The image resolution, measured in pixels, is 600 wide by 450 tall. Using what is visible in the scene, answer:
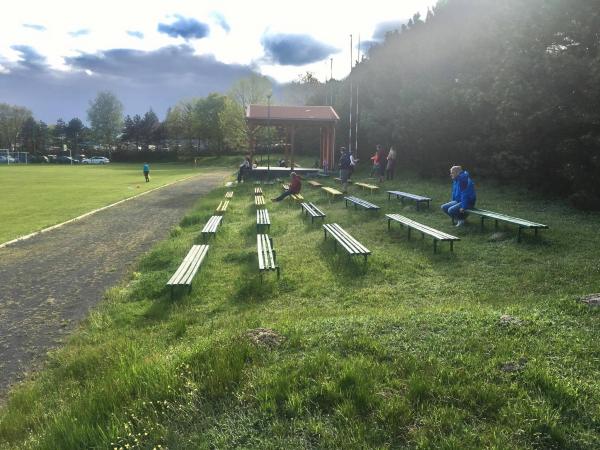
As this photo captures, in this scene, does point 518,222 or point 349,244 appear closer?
point 518,222

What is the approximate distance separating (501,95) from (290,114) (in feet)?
61.0

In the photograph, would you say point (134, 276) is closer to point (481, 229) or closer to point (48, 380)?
point (48, 380)

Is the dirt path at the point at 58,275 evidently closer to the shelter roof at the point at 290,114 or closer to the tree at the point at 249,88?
the shelter roof at the point at 290,114

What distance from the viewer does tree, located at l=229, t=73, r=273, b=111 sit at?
7350 centimetres

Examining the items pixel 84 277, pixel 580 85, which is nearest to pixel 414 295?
pixel 84 277

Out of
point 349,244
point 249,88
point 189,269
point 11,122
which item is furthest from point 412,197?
point 11,122

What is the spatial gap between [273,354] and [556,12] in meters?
13.2

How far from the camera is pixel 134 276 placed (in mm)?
8320

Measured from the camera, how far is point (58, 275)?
845cm

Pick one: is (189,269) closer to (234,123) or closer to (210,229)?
(210,229)

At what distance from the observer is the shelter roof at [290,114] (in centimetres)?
2987

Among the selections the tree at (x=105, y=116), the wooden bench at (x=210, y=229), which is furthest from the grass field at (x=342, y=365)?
the tree at (x=105, y=116)

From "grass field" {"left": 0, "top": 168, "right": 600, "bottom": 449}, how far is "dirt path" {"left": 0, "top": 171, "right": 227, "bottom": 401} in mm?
385

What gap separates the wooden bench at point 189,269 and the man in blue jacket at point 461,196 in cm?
562
